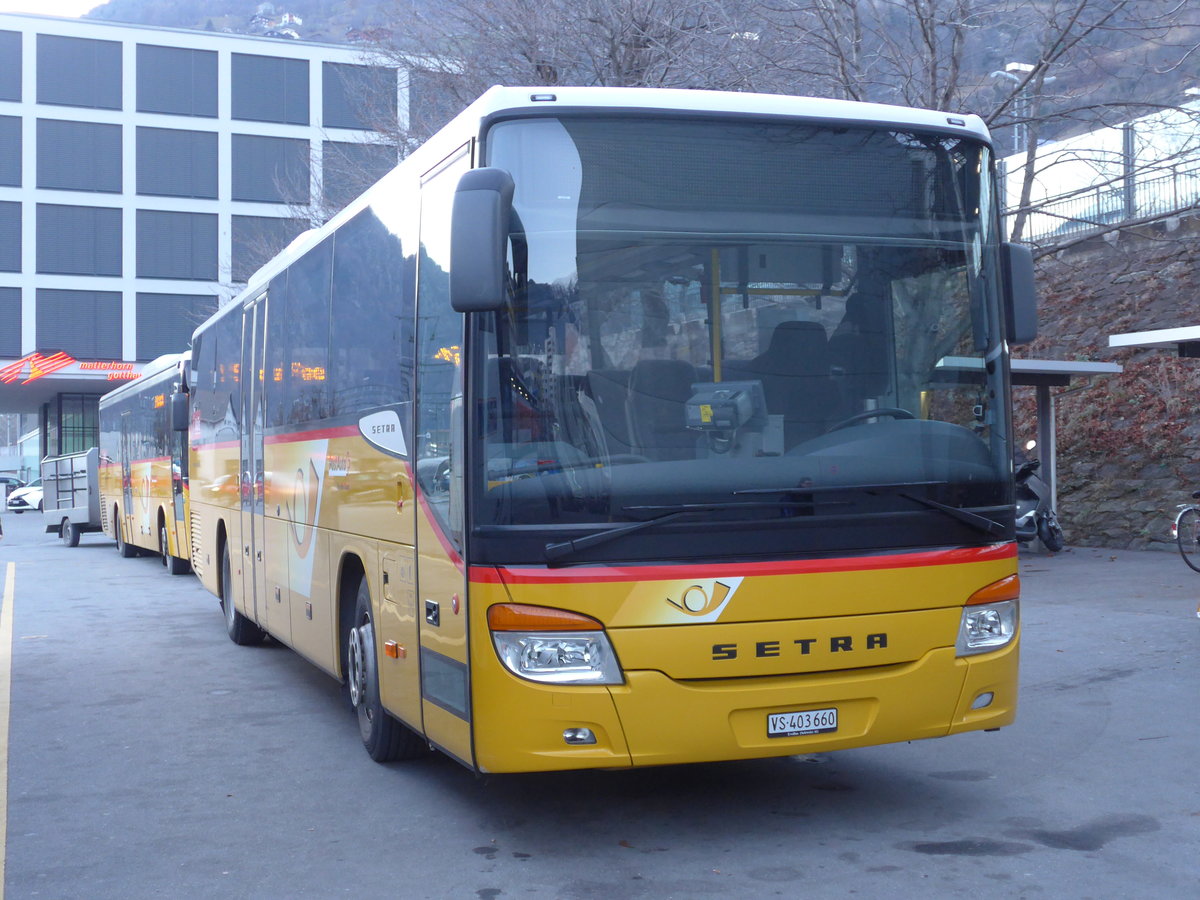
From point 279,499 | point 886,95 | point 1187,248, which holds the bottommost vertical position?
point 279,499

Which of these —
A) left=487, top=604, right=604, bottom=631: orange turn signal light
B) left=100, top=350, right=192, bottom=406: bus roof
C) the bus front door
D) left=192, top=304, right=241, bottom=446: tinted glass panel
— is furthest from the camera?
left=100, top=350, right=192, bottom=406: bus roof

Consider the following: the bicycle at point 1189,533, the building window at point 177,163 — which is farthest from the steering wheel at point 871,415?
the building window at point 177,163

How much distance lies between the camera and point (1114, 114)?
63.0ft

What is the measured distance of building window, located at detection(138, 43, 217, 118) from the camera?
55.2 meters

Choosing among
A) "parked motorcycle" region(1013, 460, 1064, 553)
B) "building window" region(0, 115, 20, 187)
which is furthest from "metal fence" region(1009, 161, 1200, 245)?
"building window" region(0, 115, 20, 187)

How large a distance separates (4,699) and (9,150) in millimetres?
49595

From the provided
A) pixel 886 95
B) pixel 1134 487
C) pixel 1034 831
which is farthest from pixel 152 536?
pixel 1034 831

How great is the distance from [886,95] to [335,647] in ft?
46.9

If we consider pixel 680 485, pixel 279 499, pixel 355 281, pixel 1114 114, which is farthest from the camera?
pixel 1114 114

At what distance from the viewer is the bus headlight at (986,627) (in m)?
5.80

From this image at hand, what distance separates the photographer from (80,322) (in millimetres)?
54031

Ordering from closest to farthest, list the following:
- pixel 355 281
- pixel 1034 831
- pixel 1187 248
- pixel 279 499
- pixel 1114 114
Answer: pixel 1034 831, pixel 355 281, pixel 279 499, pixel 1114 114, pixel 1187 248

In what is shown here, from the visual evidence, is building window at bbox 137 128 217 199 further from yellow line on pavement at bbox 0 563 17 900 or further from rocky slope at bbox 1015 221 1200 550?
rocky slope at bbox 1015 221 1200 550

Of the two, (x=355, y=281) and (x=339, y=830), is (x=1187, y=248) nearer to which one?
(x=355, y=281)
